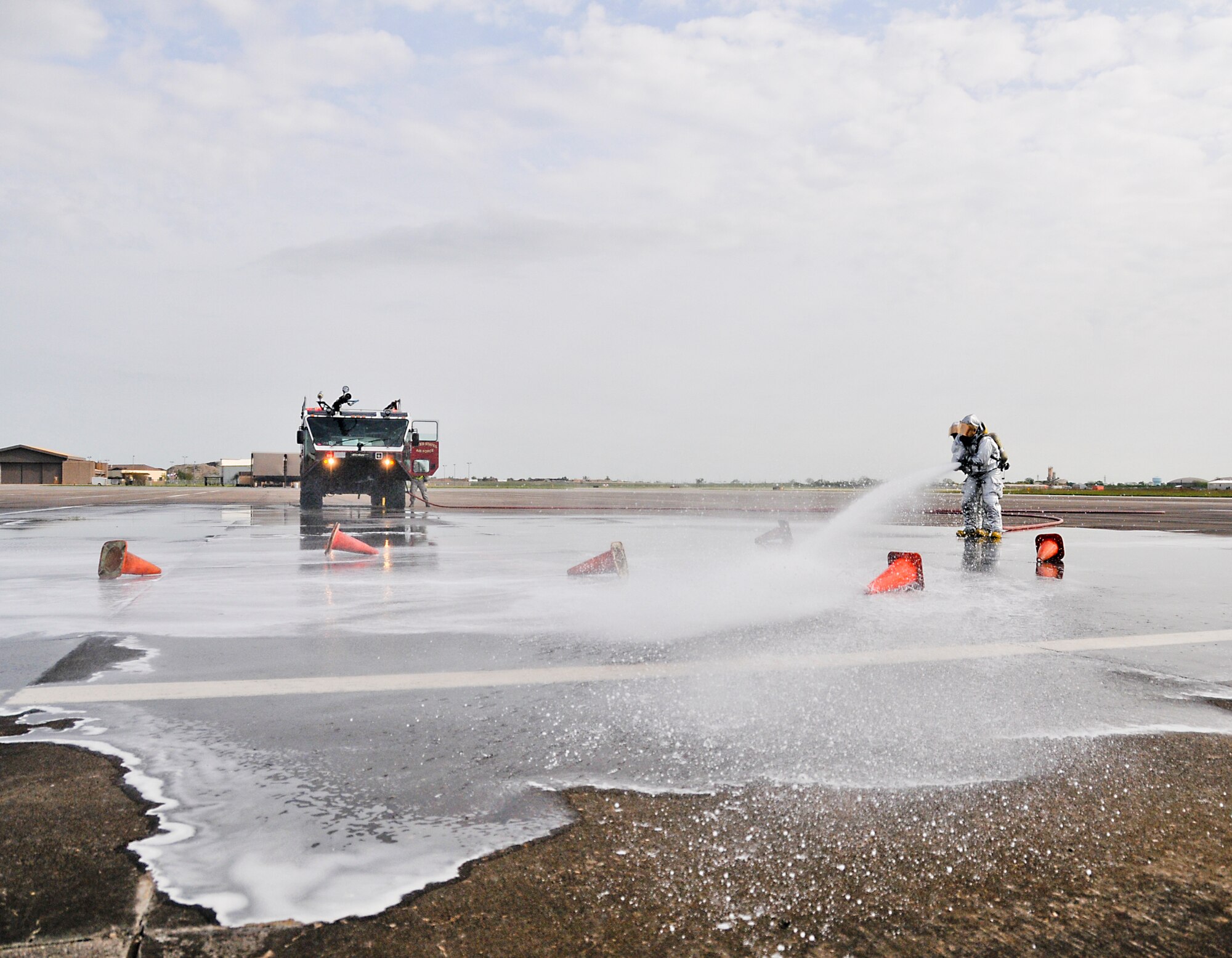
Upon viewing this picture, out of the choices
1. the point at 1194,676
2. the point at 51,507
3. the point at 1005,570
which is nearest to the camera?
the point at 1194,676

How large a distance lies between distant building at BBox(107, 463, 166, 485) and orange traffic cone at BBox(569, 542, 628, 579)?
9083 centimetres

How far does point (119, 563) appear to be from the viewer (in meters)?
8.59

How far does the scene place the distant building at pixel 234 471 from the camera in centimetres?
7450

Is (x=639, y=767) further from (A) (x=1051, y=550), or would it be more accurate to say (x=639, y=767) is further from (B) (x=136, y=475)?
(B) (x=136, y=475)

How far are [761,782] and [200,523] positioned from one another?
17.5 metres

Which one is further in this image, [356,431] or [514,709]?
[356,431]

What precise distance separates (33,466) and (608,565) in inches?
3193

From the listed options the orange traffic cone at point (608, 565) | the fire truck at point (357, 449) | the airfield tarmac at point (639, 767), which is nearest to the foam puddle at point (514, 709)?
the airfield tarmac at point (639, 767)

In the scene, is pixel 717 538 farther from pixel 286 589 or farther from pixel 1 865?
pixel 1 865

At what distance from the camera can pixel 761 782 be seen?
301 centimetres

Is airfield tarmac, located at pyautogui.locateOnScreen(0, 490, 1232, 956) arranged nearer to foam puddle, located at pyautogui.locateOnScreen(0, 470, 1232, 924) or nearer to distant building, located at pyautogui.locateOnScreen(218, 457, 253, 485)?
foam puddle, located at pyautogui.locateOnScreen(0, 470, 1232, 924)

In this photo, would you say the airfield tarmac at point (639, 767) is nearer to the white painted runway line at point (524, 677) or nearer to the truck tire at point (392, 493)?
the white painted runway line at point (524, 677)

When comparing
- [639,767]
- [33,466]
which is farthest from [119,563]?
[33,466]

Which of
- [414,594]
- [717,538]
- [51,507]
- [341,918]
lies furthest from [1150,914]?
[51,507]
